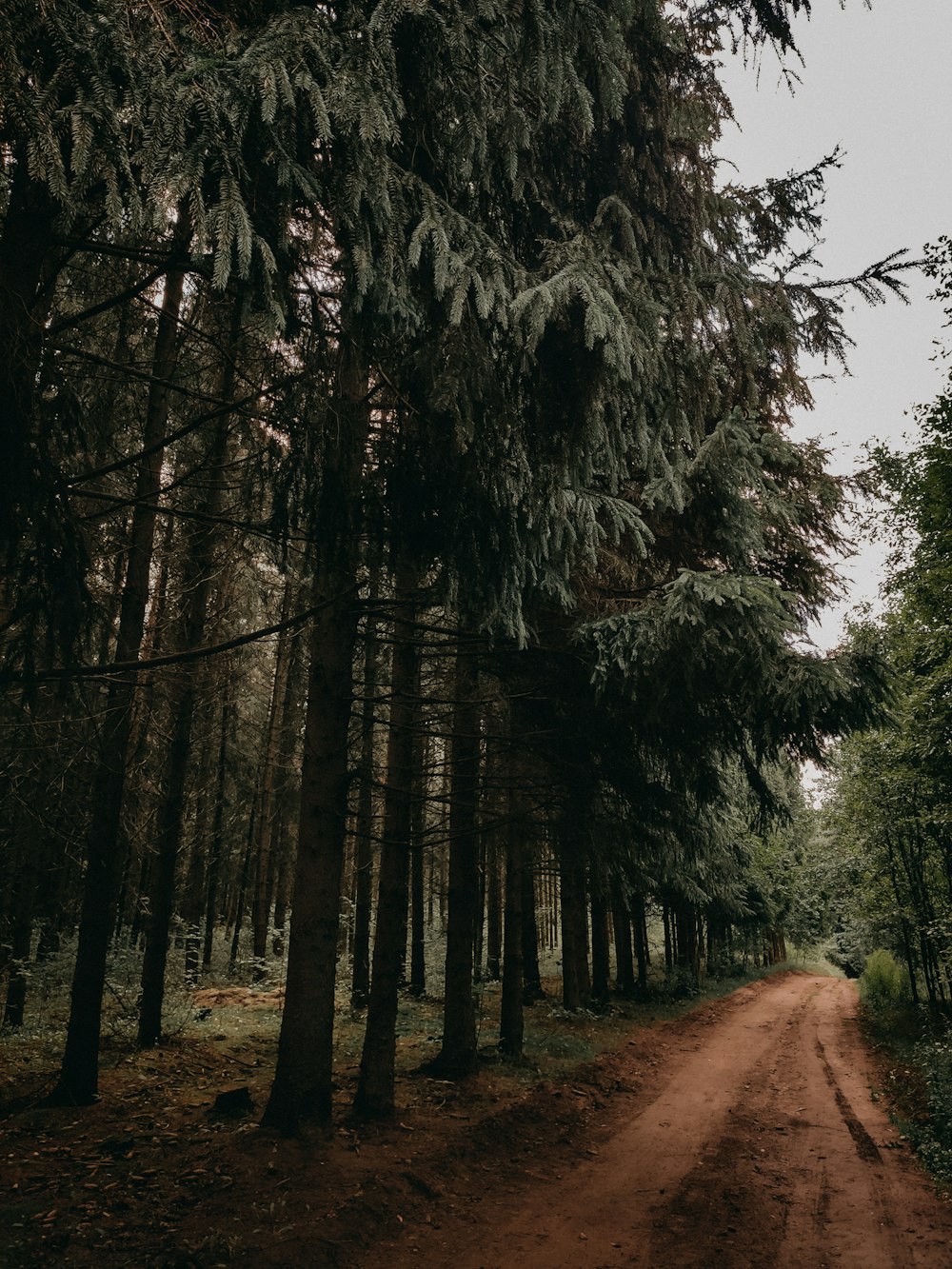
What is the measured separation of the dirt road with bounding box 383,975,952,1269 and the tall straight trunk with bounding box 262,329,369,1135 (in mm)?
1632

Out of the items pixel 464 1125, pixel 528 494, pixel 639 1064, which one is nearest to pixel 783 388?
pixel 528 494

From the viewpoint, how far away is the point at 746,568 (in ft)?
27.1

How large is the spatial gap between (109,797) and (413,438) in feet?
18.9

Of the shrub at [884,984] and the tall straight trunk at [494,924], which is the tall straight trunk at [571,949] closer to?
the tall straight trunk at [494,924]

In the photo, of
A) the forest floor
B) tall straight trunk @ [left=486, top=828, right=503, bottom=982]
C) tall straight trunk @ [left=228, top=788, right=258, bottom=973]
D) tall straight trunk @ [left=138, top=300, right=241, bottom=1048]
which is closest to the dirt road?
the forest floor

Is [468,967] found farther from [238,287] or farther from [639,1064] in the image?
[238,287]

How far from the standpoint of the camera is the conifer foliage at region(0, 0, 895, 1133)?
11.6ft

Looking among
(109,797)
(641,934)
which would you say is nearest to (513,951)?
(109,797)

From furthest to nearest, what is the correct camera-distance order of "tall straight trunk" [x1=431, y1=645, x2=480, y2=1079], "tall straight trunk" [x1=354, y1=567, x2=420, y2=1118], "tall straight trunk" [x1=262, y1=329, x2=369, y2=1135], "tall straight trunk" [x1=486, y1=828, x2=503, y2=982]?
"tall straight trunk" [x1=486, y1=828, x2=503, y2=982], "tall straight trunk" [x1=431, y1=645, x2=480, y2=1079], "tall straight trunk" [x1=354, y1=567, x2=420, y2=1118], "tall straight trunk" [x1=262, y1=329, x2=369, y2=1135]

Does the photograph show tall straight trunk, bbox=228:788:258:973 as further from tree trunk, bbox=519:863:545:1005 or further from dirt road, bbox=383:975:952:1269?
dirt road, bbox=383:975:952:1269

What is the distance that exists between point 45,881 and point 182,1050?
24.7 ft

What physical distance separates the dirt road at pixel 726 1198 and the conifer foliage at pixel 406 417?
2.07 meters

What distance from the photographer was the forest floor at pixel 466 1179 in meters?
5.00

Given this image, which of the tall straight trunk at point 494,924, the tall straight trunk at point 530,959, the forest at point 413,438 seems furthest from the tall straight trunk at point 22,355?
the tall straight trunk at point 494,924
